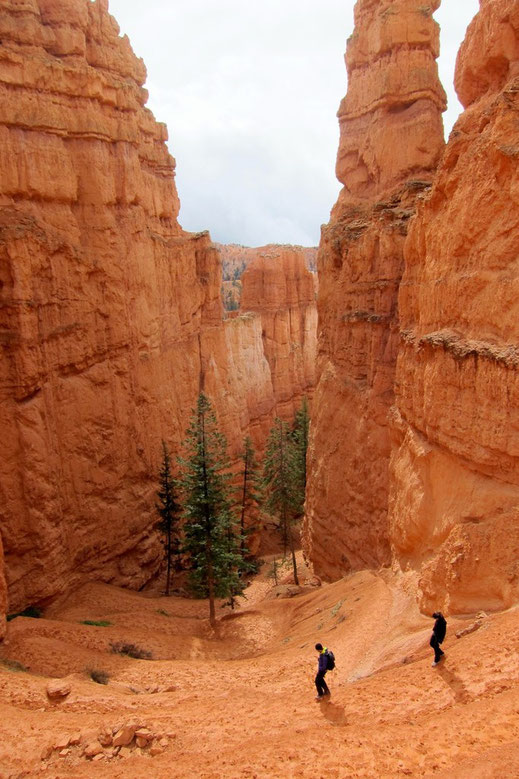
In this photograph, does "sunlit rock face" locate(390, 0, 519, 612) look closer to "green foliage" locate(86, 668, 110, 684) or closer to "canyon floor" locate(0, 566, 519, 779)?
"canyon floor" locate(0, 566, 519, 779)

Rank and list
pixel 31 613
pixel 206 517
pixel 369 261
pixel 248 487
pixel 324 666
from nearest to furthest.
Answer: pixel 324 666 < pixel 31 613 < pixel 369 261 < pixel 206 517 < pixel 248 487

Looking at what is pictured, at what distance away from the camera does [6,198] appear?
19.3 m

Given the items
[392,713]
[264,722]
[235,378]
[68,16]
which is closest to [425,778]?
[392,713]

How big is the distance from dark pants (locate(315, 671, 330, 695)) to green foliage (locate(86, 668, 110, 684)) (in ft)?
18.9

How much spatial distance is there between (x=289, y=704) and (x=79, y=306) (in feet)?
54.5

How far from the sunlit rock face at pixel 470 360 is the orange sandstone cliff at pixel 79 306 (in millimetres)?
12559

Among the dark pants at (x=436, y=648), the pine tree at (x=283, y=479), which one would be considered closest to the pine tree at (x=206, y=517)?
the pine tree at (x=283, y=479)

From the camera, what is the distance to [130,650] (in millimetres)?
15125

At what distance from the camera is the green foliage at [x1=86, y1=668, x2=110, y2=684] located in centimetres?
1249

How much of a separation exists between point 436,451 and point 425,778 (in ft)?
21.9

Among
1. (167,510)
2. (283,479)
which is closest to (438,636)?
(167,510)

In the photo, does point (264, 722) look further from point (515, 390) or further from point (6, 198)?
point (6, 198)

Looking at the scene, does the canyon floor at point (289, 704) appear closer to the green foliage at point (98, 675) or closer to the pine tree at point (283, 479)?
the green foliage at point (98, 675)

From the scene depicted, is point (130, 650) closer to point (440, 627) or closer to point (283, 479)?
point (440, 627)
